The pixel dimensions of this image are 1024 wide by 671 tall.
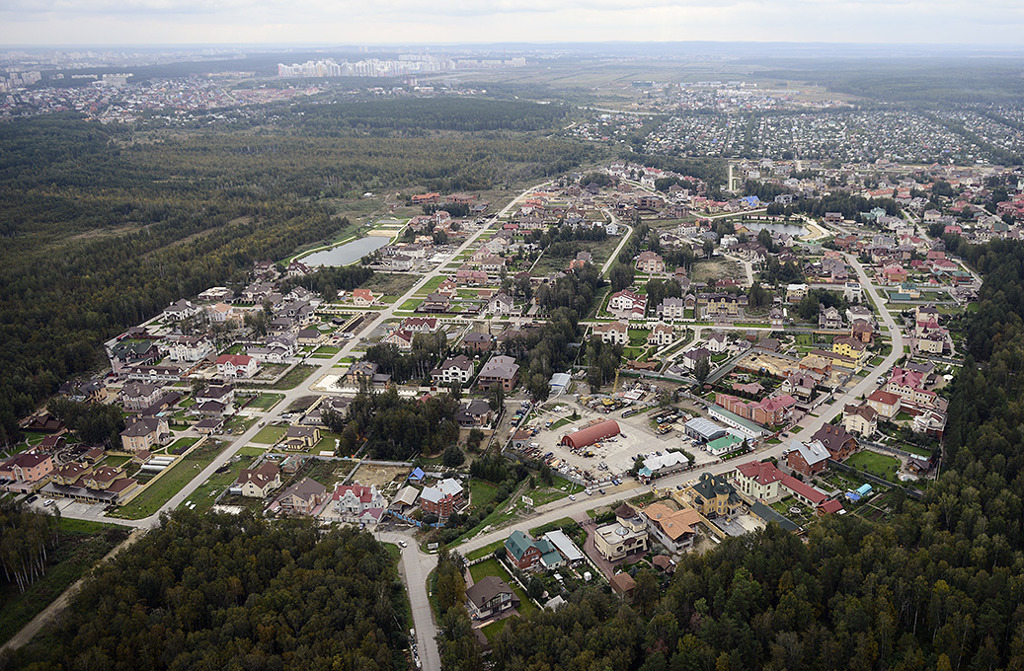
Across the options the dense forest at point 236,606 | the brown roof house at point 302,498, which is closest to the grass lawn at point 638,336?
the brown roof house at point 302,498

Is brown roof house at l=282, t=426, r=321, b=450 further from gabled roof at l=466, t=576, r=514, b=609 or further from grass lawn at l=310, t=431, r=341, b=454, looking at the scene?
gabled roof at l=466, t=576, r=514, b=609

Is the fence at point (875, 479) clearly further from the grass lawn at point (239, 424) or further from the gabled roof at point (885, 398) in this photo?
the grass lawn at point (239, 424)

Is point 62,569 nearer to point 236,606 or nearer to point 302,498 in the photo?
point 302,498

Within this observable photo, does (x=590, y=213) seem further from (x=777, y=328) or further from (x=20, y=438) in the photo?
(x=20, y=438)

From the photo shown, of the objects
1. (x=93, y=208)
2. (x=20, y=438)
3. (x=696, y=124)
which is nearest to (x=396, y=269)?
(x=20, y=438)

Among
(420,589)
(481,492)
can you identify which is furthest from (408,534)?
(481,492)

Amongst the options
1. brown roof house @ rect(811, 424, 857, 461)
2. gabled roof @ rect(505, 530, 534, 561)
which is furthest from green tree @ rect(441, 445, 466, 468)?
brown roof house @ rect(811, 424, 857, 461)
